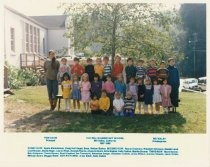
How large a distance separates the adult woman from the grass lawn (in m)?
0.11

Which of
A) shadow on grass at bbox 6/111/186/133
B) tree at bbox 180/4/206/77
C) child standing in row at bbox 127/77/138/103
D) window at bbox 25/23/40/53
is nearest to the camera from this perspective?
shadow on grass at bbox 6/111/186/133

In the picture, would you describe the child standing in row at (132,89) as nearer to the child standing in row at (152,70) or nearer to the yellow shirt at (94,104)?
the child standing in row at (152,70)

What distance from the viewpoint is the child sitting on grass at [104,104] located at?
8370 mm

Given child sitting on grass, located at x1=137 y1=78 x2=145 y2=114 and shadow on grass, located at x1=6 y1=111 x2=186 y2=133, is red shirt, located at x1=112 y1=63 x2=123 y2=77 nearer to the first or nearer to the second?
child sitting on grass, located at x1=137 y1=78 x2=145 y2=114

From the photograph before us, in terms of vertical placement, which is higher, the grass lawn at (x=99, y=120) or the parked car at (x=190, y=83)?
the parked car at (x=190, y=83)

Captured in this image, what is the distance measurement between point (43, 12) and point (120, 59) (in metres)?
1.47

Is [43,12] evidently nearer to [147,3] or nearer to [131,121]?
[147,3]

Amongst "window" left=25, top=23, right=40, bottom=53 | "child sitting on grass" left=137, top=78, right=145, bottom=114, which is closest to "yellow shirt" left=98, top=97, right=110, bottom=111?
"child sitting on grass" left=137, top=78, right=145, bottom=114

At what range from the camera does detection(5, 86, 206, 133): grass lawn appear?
781 centimetres

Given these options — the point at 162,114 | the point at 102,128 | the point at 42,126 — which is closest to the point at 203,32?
the point at 162,114

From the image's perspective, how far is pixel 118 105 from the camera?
8.31m

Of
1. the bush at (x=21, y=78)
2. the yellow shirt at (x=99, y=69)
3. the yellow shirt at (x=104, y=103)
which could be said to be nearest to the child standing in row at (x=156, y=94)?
the yellow shirt at (x=104, y=103)

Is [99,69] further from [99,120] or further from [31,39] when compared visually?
[31,39]

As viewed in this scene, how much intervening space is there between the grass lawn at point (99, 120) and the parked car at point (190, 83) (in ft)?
0.49
